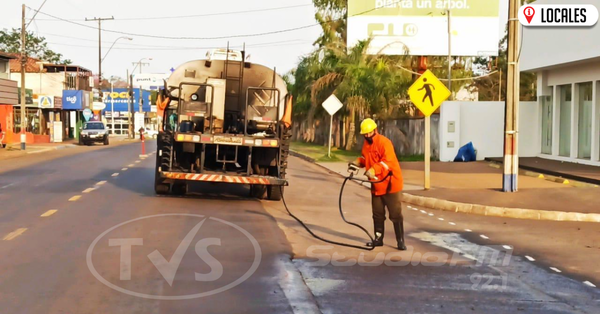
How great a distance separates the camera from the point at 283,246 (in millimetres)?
11031

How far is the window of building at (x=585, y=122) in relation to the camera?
2642cm

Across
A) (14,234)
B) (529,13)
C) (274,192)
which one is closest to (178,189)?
(274,192)

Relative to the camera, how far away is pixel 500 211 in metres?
15.6

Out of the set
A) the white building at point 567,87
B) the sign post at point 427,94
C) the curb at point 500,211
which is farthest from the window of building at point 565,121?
the curb at point 500,211

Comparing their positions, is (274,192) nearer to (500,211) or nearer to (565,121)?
(500,211)

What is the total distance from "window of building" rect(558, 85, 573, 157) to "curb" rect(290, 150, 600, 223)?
12.5 meters

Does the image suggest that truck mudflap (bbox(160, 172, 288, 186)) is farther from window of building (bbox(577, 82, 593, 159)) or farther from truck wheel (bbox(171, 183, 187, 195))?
window of building (bbox(577, 82, 593, 159))

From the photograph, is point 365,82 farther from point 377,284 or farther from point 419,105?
point 377,284

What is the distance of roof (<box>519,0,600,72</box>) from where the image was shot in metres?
24.1

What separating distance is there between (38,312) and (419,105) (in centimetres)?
1358

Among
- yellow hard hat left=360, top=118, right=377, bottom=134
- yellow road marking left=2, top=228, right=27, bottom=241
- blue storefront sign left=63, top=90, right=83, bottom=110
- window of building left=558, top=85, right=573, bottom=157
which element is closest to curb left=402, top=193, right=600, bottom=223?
yellow hard hat left=360, top=118, right=377, bottom=134

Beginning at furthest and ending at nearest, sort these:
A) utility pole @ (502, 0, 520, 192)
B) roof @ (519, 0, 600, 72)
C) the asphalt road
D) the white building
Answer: the white building → roof @ (519, 0, 600, 72) → utility pole @ (502, 0, 520, 192) → the asphalt road

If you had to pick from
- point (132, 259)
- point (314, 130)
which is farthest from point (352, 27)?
point (132, 259)

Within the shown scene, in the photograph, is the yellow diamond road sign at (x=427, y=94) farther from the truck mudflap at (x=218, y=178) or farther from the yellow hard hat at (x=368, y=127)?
the yellow hard hat at (x=368, y=127)
